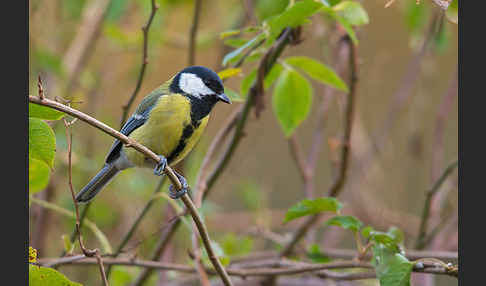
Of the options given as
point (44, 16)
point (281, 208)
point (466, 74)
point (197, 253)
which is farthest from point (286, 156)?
point (466, 74)

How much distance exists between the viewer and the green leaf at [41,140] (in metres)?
0.64

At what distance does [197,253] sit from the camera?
1006 mm

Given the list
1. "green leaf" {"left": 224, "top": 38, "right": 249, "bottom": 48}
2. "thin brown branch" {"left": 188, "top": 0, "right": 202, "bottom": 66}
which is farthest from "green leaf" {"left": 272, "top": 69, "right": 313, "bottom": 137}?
"thin brown branch" {"left": 188, "top": 0, "right": 202, "bottom": 66}

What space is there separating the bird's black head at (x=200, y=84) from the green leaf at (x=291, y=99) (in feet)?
0.38

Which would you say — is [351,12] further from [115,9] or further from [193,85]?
[115,9]

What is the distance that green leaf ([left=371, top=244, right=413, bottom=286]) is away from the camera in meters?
0.74

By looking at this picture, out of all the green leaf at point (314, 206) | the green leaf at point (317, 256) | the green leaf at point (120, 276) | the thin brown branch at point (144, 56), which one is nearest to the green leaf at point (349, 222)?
the green leaf at point (314, 206)

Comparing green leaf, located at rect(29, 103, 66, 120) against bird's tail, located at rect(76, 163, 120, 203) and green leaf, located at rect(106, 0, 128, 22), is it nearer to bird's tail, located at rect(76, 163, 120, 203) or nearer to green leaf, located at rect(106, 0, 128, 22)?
bird's tail, located at rect(76, 163, 120, 203)

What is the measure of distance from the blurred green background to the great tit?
0.42m

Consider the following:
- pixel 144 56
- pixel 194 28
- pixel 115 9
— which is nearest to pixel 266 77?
pixel 144 56

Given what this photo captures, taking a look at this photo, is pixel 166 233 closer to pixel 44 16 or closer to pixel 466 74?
pixel 466 74

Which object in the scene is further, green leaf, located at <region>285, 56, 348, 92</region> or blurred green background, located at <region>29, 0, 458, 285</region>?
blurred green background, located at <region>29, 0, 458, 285</region>

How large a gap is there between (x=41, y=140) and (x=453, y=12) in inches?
22.6

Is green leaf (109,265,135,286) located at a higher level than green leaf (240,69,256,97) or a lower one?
lower
